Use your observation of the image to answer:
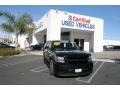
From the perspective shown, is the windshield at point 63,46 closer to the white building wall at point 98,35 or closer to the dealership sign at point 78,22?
the dealership sign at point 78,22

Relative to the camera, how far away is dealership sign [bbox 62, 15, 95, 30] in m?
27.8

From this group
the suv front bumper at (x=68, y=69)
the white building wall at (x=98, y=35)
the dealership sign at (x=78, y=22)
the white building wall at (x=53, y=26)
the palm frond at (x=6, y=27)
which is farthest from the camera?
the white building wall at (x=98, y=35)

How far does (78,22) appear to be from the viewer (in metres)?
28.9

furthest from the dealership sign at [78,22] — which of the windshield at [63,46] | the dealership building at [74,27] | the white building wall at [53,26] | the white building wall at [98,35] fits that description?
the windshield at [63,46]

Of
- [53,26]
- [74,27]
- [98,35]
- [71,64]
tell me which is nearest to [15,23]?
[53,26]

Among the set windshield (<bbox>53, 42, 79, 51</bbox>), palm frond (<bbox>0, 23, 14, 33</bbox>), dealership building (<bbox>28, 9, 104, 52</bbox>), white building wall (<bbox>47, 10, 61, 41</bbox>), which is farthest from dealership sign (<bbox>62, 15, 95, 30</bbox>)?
windshield (<bbox>53, 42, 79, 51</bbox>)

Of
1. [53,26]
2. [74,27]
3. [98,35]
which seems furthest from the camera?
[98,35]

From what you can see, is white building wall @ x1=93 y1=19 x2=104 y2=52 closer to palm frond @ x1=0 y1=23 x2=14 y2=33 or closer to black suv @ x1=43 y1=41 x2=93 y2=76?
palm frond @ x1=0 y1=23 x2=14 y2=33

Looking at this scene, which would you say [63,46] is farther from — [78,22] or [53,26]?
[78,22]

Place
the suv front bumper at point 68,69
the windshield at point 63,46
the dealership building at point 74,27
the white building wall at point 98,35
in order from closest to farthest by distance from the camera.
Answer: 1. the suv front bumper at point 68,69
2. the windshield at point 63,46
3. the dealership building at point 74,27
4. the white building wall at point 98,35

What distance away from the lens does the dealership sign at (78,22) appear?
1093 inches

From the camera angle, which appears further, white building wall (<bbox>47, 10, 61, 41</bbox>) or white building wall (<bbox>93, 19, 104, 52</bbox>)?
white building wall (<bbox>93, 19, 104, 52</bbox>)
